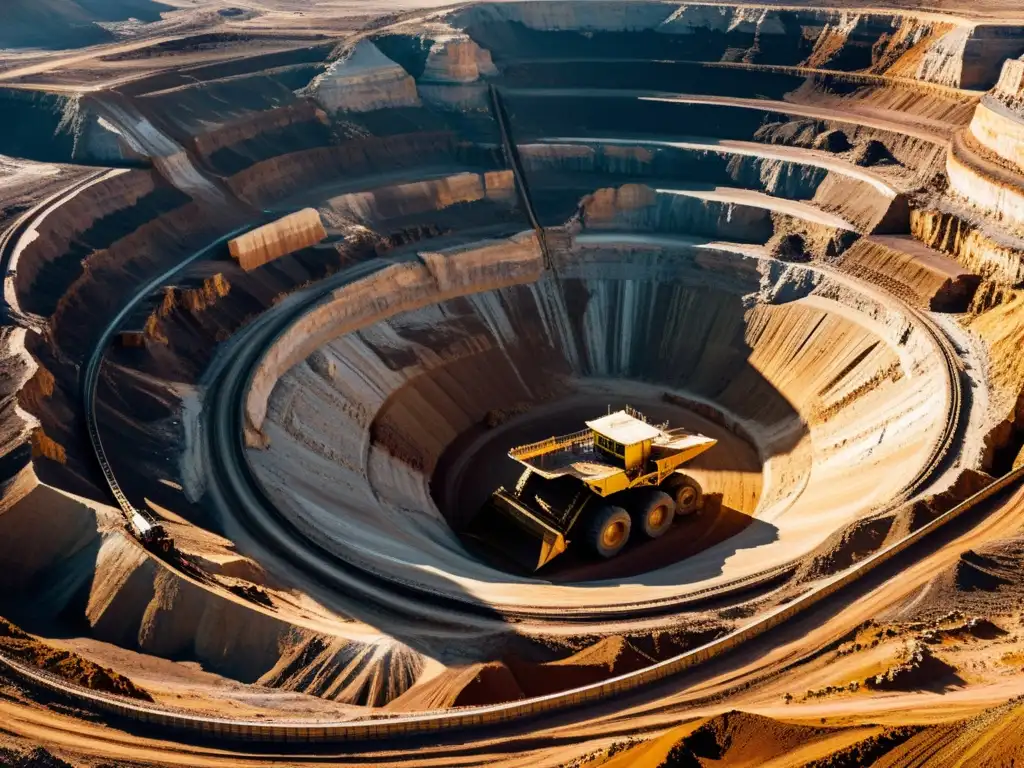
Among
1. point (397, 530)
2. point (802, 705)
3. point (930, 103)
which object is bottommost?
point (397, 530)

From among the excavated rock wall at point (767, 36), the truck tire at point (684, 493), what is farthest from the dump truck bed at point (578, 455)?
the excavated rock wall at point (767, 36)

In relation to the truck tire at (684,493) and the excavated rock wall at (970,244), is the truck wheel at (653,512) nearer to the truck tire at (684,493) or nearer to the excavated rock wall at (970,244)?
the truck tire at (684,493)

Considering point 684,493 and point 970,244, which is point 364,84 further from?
point 684,493

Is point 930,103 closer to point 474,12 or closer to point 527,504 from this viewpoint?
point 474,12

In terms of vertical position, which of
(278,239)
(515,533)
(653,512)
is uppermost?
(278,239)

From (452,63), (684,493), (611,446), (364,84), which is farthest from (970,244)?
(364,84)

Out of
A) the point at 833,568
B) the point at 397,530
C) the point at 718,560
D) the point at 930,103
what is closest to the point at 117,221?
the point at 397,530
